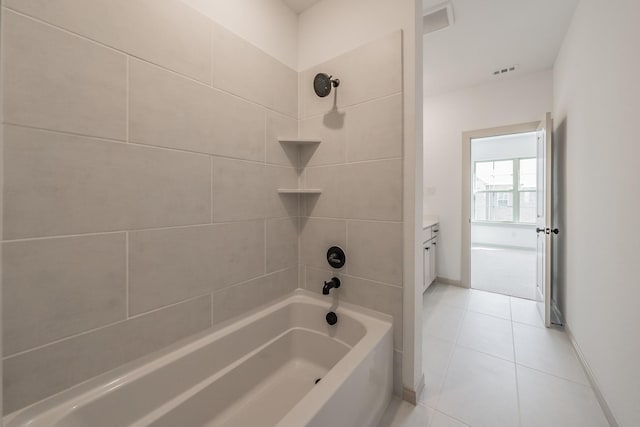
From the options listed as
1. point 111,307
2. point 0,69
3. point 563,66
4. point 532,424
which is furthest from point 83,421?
point 563,66

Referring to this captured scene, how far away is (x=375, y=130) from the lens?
53.9 inches

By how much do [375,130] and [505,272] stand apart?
3910 mm

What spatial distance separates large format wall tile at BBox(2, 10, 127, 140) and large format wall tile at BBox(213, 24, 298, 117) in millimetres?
447

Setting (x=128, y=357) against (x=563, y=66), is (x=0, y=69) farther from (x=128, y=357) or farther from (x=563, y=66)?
(x=563, y=66)

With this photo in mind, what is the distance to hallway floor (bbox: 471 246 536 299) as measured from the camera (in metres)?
3.05

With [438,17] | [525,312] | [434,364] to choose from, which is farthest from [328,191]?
[525,312]

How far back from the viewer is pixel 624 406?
110 cm

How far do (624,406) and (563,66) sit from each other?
264cm

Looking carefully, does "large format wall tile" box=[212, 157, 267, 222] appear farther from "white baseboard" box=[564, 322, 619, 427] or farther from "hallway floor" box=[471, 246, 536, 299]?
"hallway floor" box=[471, 246, 536, 299]

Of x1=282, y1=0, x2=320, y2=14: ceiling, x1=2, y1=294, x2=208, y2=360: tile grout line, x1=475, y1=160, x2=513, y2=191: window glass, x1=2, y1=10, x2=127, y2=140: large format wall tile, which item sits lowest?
x1=2, y1=294, x2=208, y2=360: tile grout line

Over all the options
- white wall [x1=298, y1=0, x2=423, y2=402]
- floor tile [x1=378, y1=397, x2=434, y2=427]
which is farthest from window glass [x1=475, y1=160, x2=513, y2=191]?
floor tile [x1=378, y1=397, x2=434, y2=427]

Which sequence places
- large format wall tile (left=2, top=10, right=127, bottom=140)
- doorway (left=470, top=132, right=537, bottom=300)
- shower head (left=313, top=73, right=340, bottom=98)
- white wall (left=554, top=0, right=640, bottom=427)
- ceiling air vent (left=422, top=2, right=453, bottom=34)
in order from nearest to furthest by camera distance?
large format wall tile (left=2, top=10, right=127, bottom=140), white wall (left=554, top=0, right=640, bottom=427), shower head (left=313, top=73, right=340, bottom=98), ceiling air vent (left=422, top=2, right=453, bottom=34), doorway (left=470, top=132, right=537, bottom=300)

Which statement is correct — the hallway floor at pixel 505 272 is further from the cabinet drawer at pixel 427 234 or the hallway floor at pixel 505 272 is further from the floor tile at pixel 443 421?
the floor tile at pixel 443 421

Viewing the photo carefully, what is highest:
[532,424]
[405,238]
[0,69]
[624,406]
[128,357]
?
[0,69]
